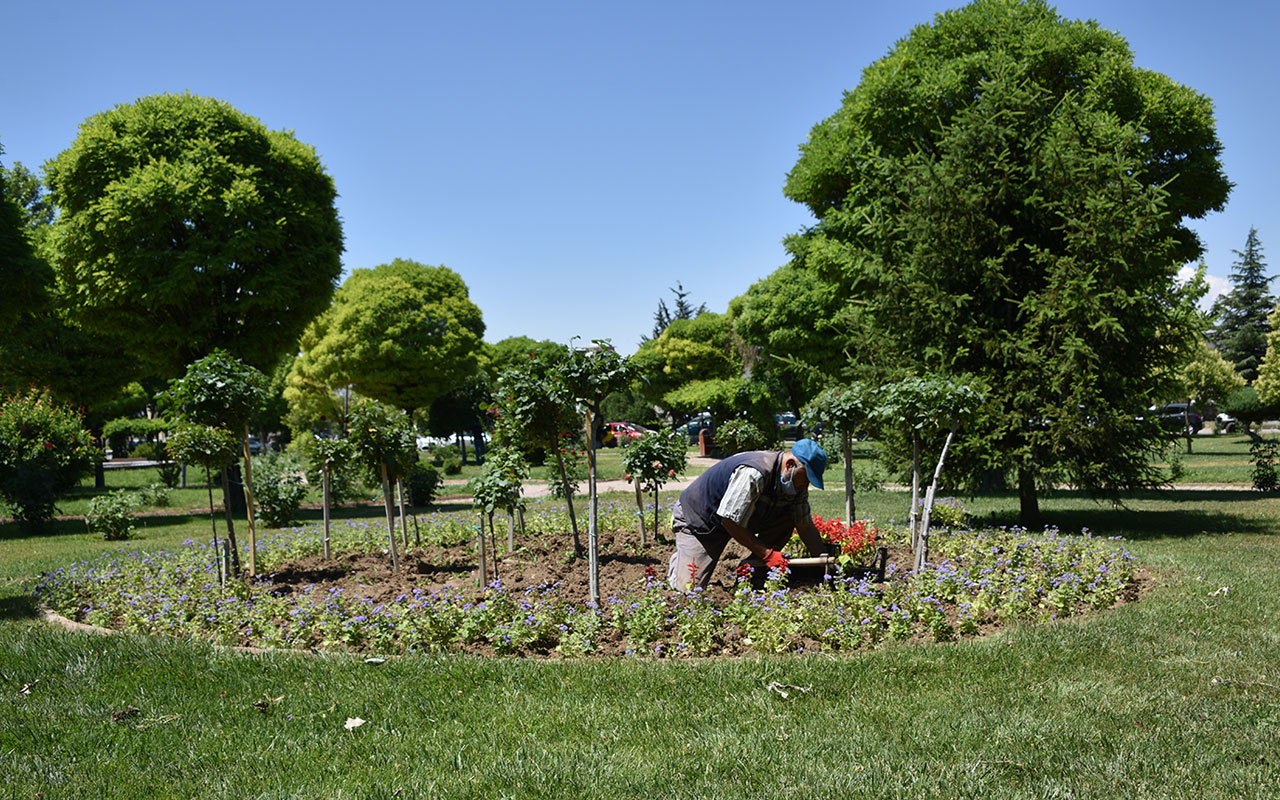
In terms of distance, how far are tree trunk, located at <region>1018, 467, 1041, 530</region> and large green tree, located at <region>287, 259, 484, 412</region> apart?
2016cm

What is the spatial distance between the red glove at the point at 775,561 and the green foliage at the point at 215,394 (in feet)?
16.7

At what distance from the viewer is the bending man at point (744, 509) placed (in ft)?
19.7

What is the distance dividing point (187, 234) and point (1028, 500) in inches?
602

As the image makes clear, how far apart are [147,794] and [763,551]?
164 inches

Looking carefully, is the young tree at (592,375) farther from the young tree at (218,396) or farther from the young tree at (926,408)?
the young tree at (218,396)

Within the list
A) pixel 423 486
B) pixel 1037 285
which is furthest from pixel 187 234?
pixel 1037 285

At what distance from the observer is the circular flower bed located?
5336mm

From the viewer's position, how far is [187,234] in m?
15.0

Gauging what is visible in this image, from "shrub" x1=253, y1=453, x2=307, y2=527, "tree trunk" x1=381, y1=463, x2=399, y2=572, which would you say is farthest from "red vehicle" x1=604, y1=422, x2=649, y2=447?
"shrub" x1=253, y1=453, x2=307, y2=527

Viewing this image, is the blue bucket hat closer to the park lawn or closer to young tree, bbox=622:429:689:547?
the park lawn

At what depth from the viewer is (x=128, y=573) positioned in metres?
7.64

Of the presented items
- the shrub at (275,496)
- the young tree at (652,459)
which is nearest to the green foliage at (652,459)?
the young tree at (652,459)

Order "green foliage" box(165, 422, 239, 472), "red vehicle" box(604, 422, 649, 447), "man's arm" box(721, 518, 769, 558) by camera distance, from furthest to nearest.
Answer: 1. "red vehicle" box(604, 422, 649, 447)
2. "green foliage" box(165, 422, 239, 472)
3. "man's arm" box(721, 518, 769, 558)

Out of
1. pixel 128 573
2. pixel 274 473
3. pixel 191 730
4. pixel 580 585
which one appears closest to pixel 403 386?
pixel 274 473
